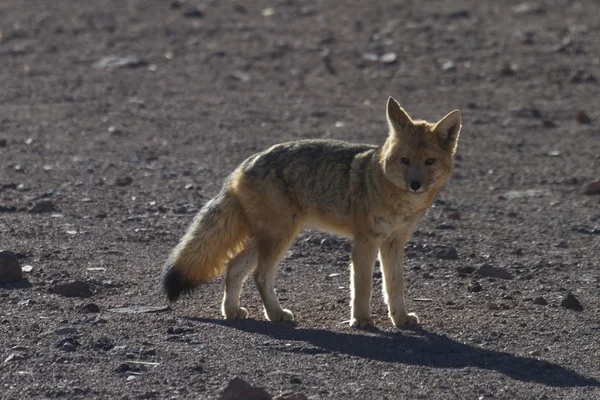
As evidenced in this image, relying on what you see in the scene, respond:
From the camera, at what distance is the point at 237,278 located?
26.7 ft

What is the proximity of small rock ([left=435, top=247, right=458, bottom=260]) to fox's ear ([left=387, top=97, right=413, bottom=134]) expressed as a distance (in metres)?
1.99

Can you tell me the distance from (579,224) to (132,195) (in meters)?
4.17

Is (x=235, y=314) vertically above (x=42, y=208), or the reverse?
(x=235, y=314)

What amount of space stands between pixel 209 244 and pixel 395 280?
1.25m

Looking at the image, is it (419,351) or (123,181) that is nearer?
(419,351)

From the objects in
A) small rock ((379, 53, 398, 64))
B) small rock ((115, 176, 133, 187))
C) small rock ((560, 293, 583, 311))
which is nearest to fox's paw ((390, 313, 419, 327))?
small rock ((560, 293, 583, 311))

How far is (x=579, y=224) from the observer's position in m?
11.1

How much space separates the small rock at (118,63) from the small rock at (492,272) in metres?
10.7

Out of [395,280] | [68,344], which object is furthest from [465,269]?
[68,344]

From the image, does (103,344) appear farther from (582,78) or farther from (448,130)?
(582,78)

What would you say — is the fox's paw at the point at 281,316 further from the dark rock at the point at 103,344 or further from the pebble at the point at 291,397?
the pebble at the point at 291,397

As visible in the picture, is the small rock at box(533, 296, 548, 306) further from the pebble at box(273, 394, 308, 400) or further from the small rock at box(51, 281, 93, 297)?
the small rock at box(51, 281, 93, 297)

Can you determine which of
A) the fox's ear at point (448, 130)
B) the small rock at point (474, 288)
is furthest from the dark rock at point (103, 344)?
the small rock at point (474, 288)

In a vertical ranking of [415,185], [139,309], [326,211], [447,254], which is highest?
[415,185]
